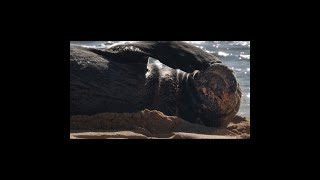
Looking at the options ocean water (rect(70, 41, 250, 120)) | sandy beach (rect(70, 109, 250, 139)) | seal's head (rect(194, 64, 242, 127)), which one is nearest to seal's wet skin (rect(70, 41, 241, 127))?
seal's head (rect(194, 64, 242, 127))

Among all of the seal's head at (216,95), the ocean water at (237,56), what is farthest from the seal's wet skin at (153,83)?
the ocean water at (237,56)

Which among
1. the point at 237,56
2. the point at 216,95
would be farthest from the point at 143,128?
the point at 237,56

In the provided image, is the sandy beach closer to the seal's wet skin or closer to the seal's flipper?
the seal's wet skin

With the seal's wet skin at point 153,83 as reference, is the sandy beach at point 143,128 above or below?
below

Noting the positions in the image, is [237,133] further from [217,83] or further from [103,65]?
[103,65]

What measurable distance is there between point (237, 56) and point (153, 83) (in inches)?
230

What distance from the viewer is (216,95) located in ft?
23.0

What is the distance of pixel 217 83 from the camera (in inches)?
275

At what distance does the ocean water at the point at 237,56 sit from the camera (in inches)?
367

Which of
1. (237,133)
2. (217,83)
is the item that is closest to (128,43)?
(217,83)

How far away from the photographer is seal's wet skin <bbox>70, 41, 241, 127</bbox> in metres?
6.80

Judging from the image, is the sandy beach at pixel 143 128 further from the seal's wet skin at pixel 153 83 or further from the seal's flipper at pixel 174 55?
the seal's flipper at pixel 174 55

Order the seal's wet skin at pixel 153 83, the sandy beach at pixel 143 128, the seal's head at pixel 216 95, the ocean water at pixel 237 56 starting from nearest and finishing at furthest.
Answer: the sandy beach at pixel 143 128 < the seal's wet skin at pixel 153 83 < the seal's head at pixel 216 95 < the ocean water at pixel 237 56

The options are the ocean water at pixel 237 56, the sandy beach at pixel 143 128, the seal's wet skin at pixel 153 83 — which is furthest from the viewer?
the ocean water at pixel 237 56
